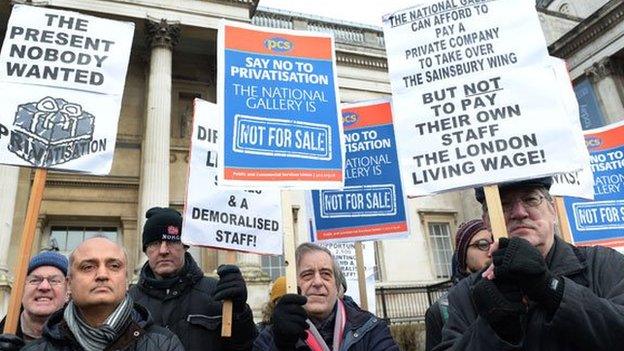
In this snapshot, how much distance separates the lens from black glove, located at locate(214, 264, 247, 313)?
3125 mm

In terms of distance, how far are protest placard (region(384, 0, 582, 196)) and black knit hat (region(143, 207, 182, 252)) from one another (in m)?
1.82

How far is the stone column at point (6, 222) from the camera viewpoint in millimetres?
11602

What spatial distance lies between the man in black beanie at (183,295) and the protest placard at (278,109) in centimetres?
68

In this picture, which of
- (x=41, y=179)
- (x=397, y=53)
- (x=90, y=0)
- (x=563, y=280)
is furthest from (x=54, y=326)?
(x=90, y=0)

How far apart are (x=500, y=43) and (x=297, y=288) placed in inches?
82.7

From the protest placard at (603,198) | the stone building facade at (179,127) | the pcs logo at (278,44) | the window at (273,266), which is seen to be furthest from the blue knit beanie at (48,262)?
the window at (273,266)

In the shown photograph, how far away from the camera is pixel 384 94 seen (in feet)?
68.5

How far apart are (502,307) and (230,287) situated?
1835 millimetres

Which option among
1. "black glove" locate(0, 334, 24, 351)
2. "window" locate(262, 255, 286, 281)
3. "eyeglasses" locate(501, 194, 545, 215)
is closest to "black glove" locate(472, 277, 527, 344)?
"eyeglasses" locate(501, 194, 545, 215)

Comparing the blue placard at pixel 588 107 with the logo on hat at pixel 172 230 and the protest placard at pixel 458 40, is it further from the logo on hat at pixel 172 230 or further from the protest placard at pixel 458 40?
the logo on hat at pixel 172 230

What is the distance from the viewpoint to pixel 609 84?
1948 cm

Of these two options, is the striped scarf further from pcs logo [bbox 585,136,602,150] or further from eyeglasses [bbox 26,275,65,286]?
pcs logo [bbox 585,136,602,150]

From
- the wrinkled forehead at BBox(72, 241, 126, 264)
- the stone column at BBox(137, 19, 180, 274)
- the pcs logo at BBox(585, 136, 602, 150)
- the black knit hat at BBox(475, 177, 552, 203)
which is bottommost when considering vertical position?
the wrinkled forehead at BBox(72, 241, 126, 264)

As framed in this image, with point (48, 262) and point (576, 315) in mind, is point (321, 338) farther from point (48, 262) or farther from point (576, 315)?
point (48, 262)
